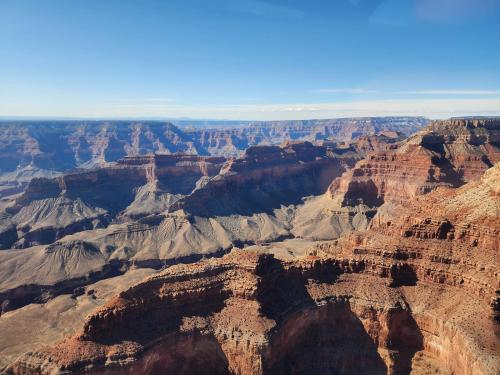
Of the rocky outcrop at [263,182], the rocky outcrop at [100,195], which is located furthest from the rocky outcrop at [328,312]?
the rocky outcrop at [100,195]

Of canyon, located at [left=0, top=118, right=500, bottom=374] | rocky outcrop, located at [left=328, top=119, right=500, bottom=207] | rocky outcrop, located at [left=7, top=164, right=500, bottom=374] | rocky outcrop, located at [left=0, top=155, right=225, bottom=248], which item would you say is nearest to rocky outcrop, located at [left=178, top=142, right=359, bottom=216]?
rocky outcrop, located at [left=0, top=155, right=225, bottom=248]

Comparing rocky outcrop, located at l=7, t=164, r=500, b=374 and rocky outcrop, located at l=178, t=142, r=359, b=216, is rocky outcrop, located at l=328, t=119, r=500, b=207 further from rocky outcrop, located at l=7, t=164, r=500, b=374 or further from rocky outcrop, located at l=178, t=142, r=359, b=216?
rocky outcrop, located at l=7, t=164, r=500, b=374

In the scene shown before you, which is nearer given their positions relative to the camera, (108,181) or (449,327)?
(449,327)

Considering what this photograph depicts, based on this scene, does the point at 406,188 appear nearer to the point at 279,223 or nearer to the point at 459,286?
the point at 279,223

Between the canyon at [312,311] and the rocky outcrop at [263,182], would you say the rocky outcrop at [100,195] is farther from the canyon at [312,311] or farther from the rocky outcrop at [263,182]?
the canyon at [312,311]

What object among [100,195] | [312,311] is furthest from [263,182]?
[312,311]

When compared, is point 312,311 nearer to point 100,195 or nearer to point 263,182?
point 263,182

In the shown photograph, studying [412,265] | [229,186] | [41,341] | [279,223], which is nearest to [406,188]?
[279,223]

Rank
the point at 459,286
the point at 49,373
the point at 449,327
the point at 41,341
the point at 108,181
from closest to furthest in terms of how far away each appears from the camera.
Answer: the point at 49,373 → the point at 449,327 → the point at 459,286 → the point at 41,341 → the point at 108,181
